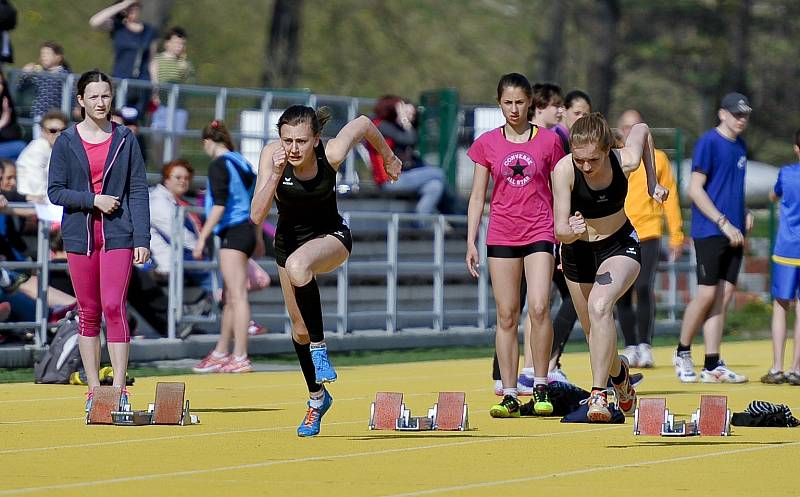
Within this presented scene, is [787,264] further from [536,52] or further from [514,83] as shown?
[536,52]

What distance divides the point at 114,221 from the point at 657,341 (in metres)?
11.3

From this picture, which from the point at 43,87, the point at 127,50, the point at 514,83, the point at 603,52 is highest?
the point at 603,52

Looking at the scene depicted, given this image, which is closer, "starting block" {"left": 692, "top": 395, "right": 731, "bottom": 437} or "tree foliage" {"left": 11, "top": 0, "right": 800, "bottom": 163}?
"starting block" {"left": 692, "top": 395, "right": 731, "bottom": 437}

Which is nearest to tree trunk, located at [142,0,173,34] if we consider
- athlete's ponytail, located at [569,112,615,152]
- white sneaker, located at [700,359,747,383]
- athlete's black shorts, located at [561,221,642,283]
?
white sneaker, located at [700,359,747,383]

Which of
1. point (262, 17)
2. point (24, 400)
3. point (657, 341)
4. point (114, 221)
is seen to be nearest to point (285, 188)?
point (114, 221)

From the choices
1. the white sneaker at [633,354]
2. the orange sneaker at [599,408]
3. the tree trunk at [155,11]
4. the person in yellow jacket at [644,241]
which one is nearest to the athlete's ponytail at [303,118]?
the orange sneaker at [599,408]

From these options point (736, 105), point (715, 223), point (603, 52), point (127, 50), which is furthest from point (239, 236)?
point (603, 52)

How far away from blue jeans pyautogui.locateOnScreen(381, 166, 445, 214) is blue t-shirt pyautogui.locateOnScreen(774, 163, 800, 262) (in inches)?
336

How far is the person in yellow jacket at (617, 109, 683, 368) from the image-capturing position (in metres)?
15.2

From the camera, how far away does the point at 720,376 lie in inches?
543

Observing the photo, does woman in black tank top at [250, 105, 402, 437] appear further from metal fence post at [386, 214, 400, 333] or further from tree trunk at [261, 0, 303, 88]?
tree trunk at [261, 0, 303, 88]

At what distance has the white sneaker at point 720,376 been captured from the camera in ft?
45.1

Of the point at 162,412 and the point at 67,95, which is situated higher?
the point at 67,95

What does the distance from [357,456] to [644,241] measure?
7.44 m
